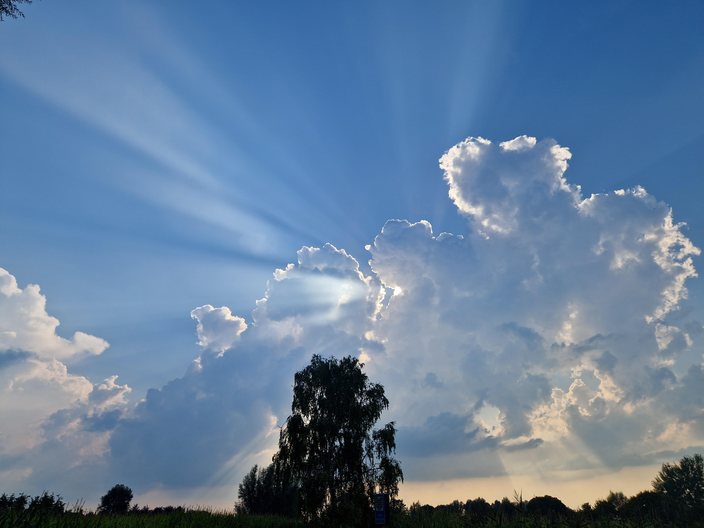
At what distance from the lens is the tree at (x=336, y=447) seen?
32.4 meters

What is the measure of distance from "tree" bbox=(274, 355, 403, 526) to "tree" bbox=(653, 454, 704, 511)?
74837 mm

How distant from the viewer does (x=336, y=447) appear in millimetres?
35906

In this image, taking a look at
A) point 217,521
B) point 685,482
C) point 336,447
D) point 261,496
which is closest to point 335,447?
point 336,447

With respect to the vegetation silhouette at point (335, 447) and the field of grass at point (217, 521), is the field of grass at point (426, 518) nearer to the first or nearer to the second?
the field of grass at point (217, 521)

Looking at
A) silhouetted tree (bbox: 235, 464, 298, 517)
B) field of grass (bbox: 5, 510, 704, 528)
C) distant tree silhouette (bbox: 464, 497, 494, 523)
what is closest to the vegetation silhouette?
field of grass (bbox: 5, 510, 704, 528)

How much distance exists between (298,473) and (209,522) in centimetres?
1465

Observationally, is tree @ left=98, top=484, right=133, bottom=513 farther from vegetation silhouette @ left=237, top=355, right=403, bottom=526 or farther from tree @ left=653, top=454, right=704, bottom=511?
tree @ left=653, top=454, right=704, bottom=511

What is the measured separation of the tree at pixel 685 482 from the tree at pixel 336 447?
7484 cm

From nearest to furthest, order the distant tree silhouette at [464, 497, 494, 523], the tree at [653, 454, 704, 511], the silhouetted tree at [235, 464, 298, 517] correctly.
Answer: the distant tree silhouette at [464, 497, 494, 523]
the silhouetted tree at [235, 464, 298, 517]
the tree at [653, 454, 704, 511]

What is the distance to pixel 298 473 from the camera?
35438mm

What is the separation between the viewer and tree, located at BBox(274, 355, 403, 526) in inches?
1276

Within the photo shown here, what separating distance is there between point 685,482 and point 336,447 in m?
82.3

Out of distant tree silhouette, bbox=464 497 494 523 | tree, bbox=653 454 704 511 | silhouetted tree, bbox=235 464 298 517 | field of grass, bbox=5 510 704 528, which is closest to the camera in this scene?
field of grass, bbox=5 510 704 528

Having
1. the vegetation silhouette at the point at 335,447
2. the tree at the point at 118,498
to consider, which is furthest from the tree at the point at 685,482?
the tree at the point at 118,498
